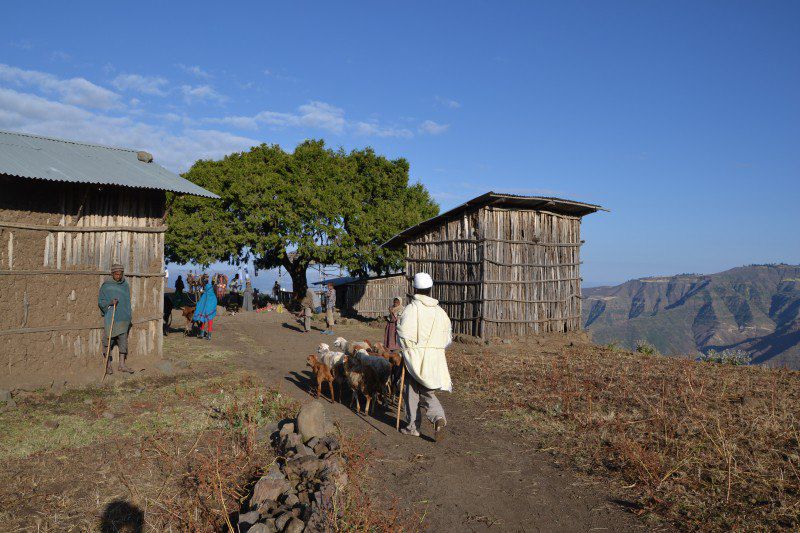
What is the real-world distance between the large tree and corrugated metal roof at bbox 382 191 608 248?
25.1 ft

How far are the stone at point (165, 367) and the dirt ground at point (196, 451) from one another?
2.18 ft

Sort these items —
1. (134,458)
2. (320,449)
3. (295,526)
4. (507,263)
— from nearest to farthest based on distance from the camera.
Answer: (295,526) → (320,449) → (134,458) → (507,263)

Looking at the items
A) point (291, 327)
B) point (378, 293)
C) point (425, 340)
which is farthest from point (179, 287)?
point (425, 340)

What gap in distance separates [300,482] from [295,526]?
1.06 meters

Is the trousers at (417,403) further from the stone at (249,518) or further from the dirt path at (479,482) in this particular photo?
the stone at (249,518)

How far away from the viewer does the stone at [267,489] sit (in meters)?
4.20

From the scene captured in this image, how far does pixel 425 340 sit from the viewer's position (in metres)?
6.51

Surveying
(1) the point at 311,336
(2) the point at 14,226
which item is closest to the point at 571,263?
(1) the point at 311,336

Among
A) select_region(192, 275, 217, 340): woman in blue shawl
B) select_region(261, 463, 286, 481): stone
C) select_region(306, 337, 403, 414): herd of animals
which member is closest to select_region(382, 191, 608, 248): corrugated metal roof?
select_region(192, 275, 217, 340): woman in blue shawl

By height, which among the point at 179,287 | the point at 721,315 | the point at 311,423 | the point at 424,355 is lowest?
the point at 721,315

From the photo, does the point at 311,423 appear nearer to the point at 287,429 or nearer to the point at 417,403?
the point at 287,429

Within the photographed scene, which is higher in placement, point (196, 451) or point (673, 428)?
point (673, 428)

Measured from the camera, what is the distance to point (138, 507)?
4.54 metres

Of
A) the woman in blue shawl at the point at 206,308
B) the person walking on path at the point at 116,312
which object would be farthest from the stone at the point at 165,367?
the woman in blue shawl at the point at 206,308
